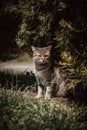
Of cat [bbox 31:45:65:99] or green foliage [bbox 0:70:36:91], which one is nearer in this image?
cat [bbox 31:45:65:99]

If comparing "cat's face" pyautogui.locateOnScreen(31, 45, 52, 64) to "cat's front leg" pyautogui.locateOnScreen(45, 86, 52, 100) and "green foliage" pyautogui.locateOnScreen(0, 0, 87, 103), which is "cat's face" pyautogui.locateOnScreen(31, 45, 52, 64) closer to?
"green foliage" pyautogui.locateOnScreen(0, 0, 87, 103)

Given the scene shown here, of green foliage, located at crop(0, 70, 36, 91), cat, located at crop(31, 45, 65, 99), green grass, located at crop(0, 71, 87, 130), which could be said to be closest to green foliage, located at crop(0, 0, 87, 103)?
cat, located at crop(31, 45, 65, 99)

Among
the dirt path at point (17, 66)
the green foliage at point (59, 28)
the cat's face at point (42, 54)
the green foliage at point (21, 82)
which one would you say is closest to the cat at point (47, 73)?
the cat's face at point (42, 54)

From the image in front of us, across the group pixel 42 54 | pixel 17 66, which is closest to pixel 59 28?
pixel 42 54

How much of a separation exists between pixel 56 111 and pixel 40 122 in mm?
791

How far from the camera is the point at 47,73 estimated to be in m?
9.38

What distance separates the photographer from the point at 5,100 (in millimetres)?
8305

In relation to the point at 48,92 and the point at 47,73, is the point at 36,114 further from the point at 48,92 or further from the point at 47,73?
the point at 47,73

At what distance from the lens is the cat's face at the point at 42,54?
9.15 meters

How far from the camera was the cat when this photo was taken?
9.20 m

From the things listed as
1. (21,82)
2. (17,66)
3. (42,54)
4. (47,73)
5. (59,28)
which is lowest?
(17,66)

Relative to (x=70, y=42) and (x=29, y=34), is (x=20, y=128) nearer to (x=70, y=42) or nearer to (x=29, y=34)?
(x=70, y=42)

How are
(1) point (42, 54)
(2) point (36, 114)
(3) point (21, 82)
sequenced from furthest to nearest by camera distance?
(3) point (21, 82), (1) point (42, 54), (2) point (36, 114)

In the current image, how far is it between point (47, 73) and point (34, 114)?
197cm
